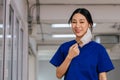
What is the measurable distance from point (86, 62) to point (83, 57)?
0.09 feet

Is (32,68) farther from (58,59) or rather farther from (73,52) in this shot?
(73,52)

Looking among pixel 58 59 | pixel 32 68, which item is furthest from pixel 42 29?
pixel 58 59

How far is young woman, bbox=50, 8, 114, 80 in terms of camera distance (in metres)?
1.30

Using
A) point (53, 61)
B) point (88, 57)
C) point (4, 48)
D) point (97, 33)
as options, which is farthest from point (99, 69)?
point (97, 33)

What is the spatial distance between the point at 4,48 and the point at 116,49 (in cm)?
693

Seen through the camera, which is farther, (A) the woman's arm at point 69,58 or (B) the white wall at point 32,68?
(B) the white wall at point 32,68

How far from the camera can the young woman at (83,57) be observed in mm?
1303

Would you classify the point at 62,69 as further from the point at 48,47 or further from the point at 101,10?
the point at 48,47

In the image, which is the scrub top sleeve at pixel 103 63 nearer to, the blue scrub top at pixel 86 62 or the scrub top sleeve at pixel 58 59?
the blue scrub top at pixel 86 62

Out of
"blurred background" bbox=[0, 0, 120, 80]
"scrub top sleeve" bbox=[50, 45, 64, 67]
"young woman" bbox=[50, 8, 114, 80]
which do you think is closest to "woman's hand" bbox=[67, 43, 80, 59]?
"young woman" bbox=[50, 8, 114, 80]

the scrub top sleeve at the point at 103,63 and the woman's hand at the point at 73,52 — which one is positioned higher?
the woman's hand at the point at 73,52

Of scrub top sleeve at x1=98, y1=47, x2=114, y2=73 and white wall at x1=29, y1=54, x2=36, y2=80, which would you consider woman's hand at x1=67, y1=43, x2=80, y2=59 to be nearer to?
scrub top sleeve at x1=98, y1=47, x2=114, y2=73

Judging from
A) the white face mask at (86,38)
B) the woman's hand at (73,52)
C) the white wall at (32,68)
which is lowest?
the white wall at (32,68)

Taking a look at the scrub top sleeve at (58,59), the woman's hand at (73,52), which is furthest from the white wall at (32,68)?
the woman's hand at (73,52)
